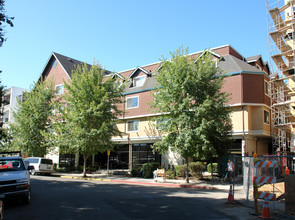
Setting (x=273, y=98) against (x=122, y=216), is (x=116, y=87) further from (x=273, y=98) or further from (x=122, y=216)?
(x=122, y=216)

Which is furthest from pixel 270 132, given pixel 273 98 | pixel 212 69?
pixel 212 69

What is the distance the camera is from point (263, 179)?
31.4 ft

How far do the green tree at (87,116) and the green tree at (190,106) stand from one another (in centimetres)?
563

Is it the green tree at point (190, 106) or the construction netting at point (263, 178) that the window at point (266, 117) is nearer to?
the green tree at point (190, 106)

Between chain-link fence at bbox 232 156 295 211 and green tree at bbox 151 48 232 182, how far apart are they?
2956 mm

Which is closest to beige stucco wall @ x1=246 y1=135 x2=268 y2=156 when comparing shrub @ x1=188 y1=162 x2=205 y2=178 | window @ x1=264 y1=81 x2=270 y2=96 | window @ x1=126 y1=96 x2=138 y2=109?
window @ x1=264 y1=81 x2=270 y2=96

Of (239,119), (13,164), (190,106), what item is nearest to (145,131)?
(239,119)

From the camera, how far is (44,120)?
32031mm

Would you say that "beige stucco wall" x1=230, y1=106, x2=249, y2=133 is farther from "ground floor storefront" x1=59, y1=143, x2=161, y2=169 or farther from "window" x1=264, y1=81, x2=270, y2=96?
"ground floor storefront" x1=59, y1=143, x2=161, y2=169

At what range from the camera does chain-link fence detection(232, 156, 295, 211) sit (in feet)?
30.9

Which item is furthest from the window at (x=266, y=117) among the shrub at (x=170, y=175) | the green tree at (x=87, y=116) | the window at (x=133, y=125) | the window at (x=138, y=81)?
the green tree at (x=87, y=116)

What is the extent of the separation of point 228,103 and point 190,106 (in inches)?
234

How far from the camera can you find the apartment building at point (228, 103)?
2381 cm

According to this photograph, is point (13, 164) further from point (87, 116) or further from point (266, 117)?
point (266, 117)
